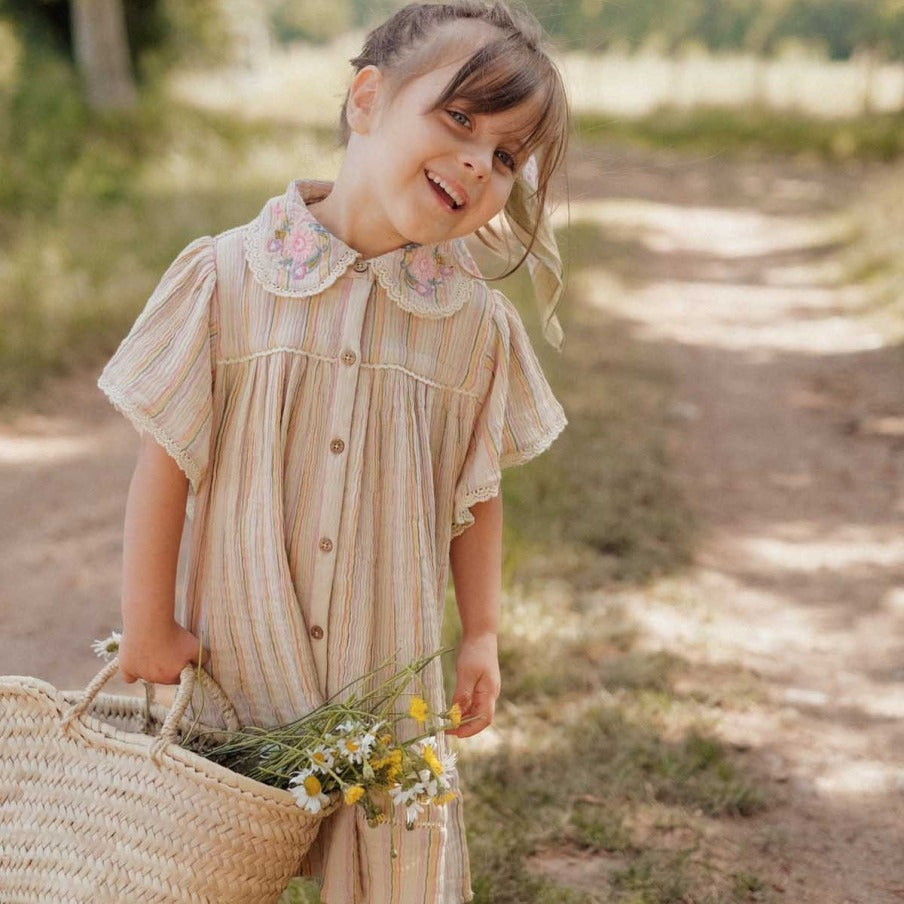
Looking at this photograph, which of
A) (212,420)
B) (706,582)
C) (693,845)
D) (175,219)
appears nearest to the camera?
(212,420)

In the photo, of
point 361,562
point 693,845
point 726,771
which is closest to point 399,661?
point 361,562

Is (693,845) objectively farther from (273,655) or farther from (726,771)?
(273,655)

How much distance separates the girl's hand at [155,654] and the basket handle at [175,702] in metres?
0.01

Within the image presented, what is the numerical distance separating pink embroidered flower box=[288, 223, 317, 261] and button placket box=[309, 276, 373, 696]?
0.27 feet

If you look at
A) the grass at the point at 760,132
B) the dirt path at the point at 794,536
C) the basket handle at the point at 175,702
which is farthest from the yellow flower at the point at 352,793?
the grass at the point at 760,132

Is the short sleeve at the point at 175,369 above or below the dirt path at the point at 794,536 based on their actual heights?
above

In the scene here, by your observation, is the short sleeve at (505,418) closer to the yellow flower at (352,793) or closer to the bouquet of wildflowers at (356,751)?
the bouquet of wildflowers at (356,751)

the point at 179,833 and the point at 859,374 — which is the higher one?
the point at 179,833

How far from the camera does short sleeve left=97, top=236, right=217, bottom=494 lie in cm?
176

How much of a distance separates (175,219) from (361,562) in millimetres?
6561

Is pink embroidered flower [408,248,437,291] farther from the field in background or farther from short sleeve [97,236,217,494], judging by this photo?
the field in background

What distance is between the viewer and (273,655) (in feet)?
6.09

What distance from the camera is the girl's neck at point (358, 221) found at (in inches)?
73.1

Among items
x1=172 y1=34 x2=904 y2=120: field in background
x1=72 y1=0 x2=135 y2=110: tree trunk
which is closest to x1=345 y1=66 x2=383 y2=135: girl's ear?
x1=72 y1=0 x2=135 y2=110: tree trunk
